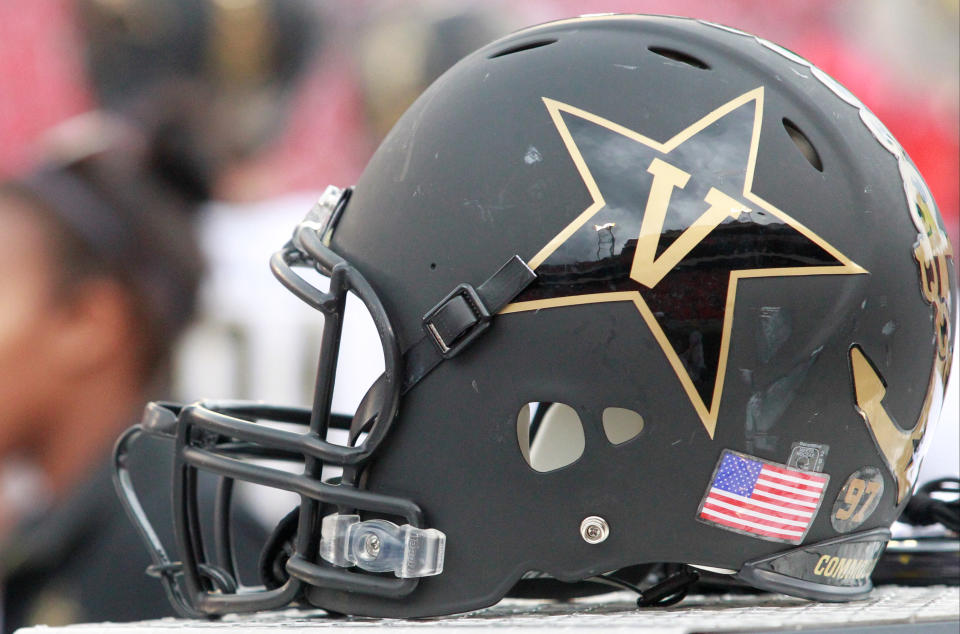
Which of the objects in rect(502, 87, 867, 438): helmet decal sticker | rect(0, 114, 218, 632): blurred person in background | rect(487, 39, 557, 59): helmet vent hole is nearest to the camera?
rect(502, 87, 867, 438): helmet decal sticker

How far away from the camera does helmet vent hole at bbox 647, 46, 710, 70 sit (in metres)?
1.00

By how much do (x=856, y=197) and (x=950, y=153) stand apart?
5.93 ft

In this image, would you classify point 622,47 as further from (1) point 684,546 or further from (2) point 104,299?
(2) point 104,299

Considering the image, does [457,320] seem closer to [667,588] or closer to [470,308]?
[470,308]

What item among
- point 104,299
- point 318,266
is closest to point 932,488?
point 318,266

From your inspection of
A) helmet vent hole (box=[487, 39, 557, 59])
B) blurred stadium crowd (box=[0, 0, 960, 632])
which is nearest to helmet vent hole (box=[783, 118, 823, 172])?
helmet vent hole (box=[487, 39, 557, 59])

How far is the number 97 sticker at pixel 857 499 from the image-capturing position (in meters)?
0.96

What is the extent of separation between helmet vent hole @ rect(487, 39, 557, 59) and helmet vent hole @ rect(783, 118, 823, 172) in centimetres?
25

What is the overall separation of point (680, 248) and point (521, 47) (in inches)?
11.7

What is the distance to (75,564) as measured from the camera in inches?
77.3

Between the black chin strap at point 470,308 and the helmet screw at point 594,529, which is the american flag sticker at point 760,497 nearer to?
the helmet screw at point 594,529

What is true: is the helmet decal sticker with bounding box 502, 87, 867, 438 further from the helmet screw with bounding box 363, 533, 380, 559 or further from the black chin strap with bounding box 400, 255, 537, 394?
the helmet screw with bounding box 363, 533, 380, 559

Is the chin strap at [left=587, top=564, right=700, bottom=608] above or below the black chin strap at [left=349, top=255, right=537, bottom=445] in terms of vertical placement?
below

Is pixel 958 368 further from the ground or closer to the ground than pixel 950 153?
closer to the ground
